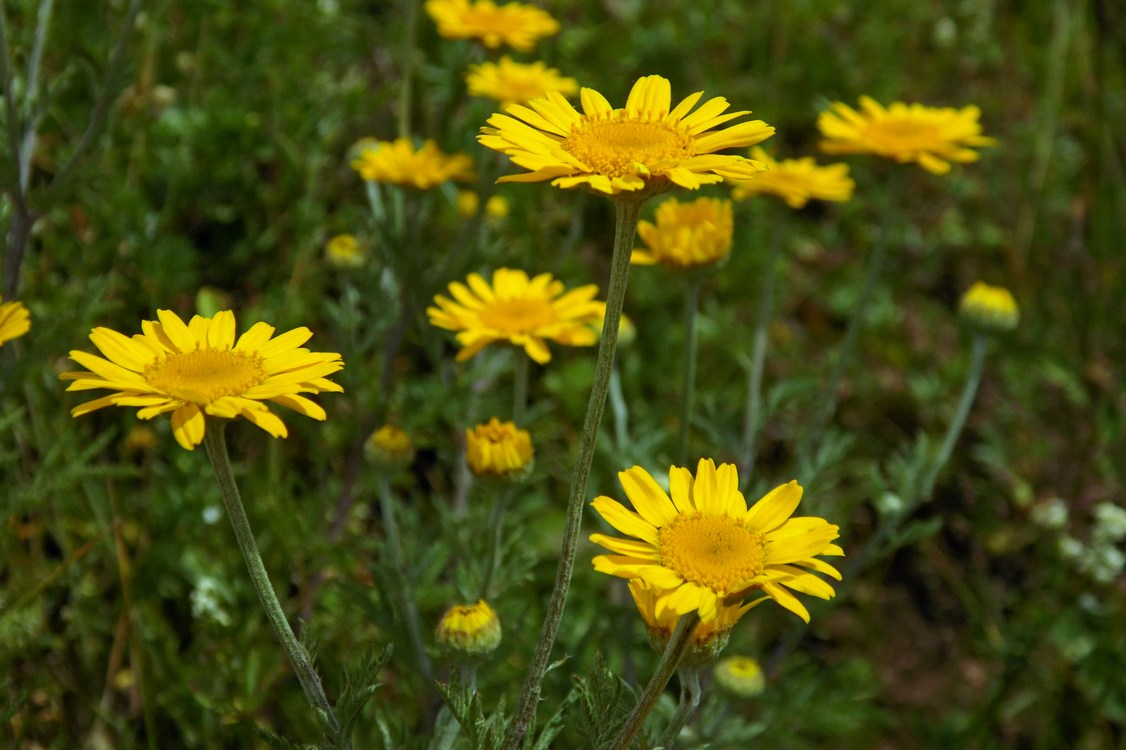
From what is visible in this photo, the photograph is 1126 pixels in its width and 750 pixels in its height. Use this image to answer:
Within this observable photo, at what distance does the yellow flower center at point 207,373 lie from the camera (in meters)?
1.47

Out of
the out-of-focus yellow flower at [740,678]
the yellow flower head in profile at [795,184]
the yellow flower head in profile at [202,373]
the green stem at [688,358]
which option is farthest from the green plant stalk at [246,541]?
the yellow flower head in profile at [795,184]

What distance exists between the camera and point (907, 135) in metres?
2.68

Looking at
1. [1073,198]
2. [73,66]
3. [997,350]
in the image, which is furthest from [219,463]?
[1073,198]

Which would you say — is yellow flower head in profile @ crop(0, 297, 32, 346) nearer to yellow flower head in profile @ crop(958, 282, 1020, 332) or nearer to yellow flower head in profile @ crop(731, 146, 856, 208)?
yellow flower head in profile @ crop(731, 146, 856, 208)

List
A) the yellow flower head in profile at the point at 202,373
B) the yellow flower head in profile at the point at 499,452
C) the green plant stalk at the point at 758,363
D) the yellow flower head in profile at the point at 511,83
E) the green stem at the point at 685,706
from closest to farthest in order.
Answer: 1. the yellow flower head in profile at the point at 202,373
2. the green stem at the point at 685,706
3. the yellow flower head in profile at the point at 499,452
4. the green plant stalk at the point at 758,363
5. the yellow flower head in profile at the point at 511,83

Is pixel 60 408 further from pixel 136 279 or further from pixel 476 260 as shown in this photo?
pixel 476 260

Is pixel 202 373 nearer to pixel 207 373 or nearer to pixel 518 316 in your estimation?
pixel 207 373

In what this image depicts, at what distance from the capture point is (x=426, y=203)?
323 cm

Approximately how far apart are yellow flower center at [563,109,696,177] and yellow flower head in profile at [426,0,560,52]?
161 cm

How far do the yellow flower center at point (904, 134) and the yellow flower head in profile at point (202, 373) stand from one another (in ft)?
5.36

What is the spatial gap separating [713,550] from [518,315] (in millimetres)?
920

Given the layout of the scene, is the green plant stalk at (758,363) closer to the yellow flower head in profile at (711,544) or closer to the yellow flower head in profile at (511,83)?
the yellow flower head in profile at (511,83)

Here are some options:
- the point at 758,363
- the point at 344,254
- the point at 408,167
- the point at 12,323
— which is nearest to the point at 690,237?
the point at 758,363

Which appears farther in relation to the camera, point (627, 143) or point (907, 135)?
point (907, 135)
